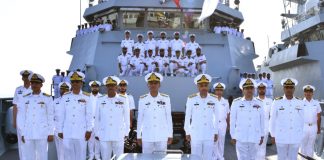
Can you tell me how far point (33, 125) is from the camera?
525 cm

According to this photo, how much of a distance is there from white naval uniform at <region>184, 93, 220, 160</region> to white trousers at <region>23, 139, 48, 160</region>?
71.0 inches

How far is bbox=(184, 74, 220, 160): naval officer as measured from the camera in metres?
5.22

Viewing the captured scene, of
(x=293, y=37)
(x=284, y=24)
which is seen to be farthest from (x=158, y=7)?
(x=284, y=24)

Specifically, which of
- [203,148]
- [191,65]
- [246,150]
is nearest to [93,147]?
[203,148]

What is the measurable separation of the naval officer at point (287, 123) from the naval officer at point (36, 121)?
9.35 ft

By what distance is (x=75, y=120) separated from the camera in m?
5.34

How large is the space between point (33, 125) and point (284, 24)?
2388 cm

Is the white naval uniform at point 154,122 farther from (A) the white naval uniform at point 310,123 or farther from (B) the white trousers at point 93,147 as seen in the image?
(A) the white naval uniform at point 310,123

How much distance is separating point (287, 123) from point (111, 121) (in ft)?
7.32

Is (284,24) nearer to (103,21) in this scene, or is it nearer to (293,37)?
(293,37)

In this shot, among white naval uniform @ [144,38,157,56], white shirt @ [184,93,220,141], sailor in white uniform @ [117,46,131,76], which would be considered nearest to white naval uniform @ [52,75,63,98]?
sailor in white uniform @ [117,46,131,76]

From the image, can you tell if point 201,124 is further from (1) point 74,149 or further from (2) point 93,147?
(2) point 93,147

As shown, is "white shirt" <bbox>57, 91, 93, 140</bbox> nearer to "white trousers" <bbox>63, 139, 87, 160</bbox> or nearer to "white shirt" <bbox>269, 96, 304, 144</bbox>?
"white trousers" <bbox>63, 139, 87, 160</bbox>

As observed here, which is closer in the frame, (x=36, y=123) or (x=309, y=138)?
(x=36, y=123)
